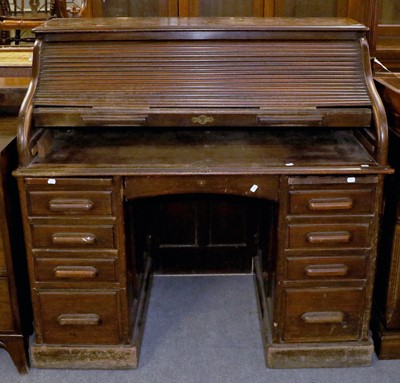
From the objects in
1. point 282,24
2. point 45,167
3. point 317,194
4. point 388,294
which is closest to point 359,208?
point 317,194

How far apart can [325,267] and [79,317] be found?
969mm

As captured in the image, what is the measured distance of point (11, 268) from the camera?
7.41ft

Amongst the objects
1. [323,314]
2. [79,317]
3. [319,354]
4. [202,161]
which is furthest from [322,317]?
[79,317]

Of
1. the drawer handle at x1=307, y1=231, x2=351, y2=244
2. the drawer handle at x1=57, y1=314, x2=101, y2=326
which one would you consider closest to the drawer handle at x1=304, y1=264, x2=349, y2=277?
the drawer handle at x1=307, y1=231, x2=351, y2=244

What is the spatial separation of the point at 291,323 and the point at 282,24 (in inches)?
45.8

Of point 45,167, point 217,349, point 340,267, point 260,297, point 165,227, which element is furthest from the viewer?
point 165,227

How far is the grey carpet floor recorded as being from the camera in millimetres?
2363

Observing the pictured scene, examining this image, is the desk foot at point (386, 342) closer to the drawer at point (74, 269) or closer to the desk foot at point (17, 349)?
the drawer at point (74, 269)

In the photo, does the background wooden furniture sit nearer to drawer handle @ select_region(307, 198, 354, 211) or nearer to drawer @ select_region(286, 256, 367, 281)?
drawer handle @ select_region(307, 198, 354, 211)

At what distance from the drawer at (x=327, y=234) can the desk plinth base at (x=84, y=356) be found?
0.79 m

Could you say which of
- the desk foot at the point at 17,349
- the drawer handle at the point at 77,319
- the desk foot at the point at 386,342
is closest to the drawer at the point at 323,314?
the desk foot at the point at 386,342

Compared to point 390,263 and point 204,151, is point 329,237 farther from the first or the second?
point 204,151

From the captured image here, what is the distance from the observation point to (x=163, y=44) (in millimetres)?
2264

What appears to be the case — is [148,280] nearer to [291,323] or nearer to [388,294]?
[291,323]
